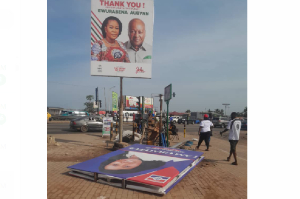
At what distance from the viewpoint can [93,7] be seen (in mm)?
8125

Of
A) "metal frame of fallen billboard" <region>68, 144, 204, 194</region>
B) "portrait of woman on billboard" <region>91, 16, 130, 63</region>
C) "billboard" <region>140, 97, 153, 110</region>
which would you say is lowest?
"metal frame of fallen billboard" <region>68, 144, 204, 194</region>

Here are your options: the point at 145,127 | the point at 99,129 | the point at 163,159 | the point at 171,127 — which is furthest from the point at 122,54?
the point at 99,129

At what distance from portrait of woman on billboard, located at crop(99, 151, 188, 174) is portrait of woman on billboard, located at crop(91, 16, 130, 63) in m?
3.99

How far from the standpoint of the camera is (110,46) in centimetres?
841

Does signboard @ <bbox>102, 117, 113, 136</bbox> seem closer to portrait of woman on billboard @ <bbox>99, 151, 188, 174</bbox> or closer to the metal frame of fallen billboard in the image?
portrait of woman on billboard @ <bbox>99, 151, 188, 174</bbox>

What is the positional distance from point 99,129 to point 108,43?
36.7 feet

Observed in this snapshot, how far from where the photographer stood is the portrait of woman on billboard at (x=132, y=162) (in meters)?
4.93

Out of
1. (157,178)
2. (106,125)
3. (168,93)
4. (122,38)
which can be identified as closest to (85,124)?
(106,125)

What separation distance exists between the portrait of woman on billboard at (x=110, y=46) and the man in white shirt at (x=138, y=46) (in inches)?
9.8

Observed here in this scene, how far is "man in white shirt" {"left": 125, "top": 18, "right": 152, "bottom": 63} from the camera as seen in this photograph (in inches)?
331

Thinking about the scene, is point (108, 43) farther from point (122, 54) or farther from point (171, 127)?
point (171, 127)

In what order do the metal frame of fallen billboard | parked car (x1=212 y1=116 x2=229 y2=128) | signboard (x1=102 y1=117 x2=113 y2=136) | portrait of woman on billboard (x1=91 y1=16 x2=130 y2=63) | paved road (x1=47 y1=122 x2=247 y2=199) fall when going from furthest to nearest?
parked car (x1=212 y1=116 x2=229 y2=128), signboard (x1=102 y1=117 x2=113 y2=136), portrait of woman on billboard (x1=91 y1=16 x2=130 y2=63), the metal frame of fallen billboard, paved road (x1=47 y1=122 x2=247 y2=199)

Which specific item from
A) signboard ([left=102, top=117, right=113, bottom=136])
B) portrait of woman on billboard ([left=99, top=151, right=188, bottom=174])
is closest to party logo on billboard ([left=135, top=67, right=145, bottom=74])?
portrait of woman on billboard ([left=99, top=151, right=188, bottom=174])

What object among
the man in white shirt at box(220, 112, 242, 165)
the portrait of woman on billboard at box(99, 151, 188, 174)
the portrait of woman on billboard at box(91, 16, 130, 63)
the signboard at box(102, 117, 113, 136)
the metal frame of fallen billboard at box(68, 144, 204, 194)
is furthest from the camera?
the signboard at box(102, 117, 113, 136)
